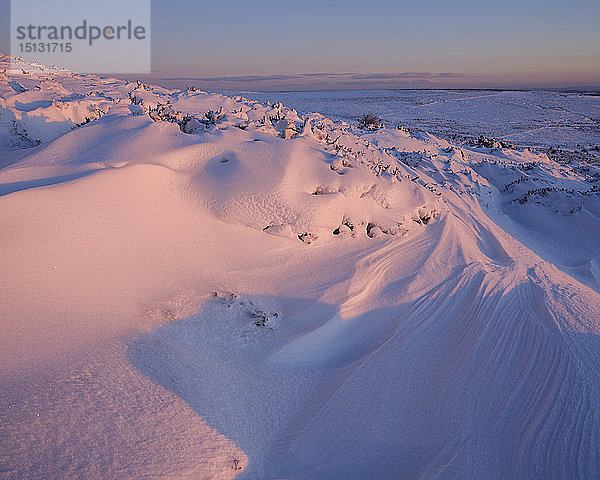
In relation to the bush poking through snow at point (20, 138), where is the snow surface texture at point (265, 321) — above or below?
below

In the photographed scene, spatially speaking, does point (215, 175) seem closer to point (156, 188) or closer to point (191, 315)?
point (156, 188)

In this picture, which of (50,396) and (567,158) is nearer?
(50,396)

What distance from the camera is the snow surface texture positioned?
1.64 meters

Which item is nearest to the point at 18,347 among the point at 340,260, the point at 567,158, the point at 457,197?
the point at 340,260

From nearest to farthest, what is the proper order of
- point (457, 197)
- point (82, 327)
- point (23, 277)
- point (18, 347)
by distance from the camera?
point (18, 347) < point (82, 327) < point (23, 277) < point (457, 197)

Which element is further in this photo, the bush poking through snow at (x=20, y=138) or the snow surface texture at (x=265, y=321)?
the bush poking through snow at (x=20, y=138)

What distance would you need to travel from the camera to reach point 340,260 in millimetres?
3184

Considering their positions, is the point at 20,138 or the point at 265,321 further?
the point at 20,138

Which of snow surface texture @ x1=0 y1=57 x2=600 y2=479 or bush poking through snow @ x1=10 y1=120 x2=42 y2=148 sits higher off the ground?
bush poking through snow @ x1=10 y1=120 x2=42 y2=148

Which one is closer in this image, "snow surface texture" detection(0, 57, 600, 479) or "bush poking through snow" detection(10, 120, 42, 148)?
"snow surface texture" detection(0, 57, 600, 479)

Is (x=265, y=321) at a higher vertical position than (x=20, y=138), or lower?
lower

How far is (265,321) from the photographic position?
248cm

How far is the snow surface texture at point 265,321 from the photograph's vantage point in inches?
64.6

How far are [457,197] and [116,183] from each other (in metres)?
4.52
